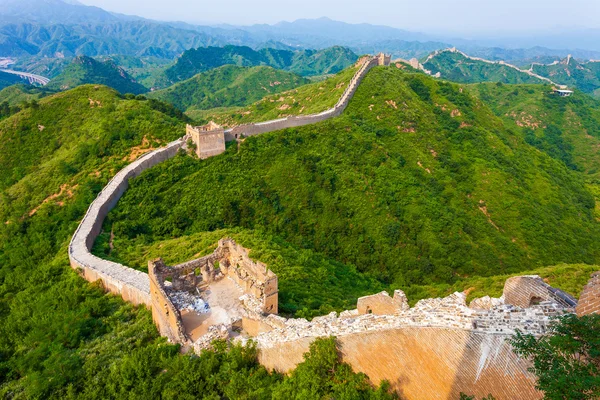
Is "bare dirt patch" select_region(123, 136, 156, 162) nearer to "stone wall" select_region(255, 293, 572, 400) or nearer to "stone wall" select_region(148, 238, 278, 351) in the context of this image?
"stone wall" select_region(148, 238, 278, 351)

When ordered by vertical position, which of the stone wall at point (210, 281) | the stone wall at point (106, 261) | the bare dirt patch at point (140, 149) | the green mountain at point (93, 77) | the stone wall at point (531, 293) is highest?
the stone wall at point (531, 293)

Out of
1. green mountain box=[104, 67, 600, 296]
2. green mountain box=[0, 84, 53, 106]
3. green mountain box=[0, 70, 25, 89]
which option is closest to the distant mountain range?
green mountain box=[104, 67, 600, 296]

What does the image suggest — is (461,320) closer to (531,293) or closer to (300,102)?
(531,293)

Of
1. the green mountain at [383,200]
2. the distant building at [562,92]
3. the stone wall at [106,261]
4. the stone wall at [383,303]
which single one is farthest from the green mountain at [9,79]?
the distant building at [562,92]

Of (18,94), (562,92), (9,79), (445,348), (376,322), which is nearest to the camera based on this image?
(445,348)

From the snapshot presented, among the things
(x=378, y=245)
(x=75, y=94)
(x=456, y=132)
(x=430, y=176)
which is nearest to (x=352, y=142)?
(x=430, y=176)

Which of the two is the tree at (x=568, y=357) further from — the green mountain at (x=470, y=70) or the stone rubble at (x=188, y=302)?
the green mountain at (x=470, y=70)

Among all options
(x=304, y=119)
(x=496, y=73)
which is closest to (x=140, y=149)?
(x=304, y=119)
